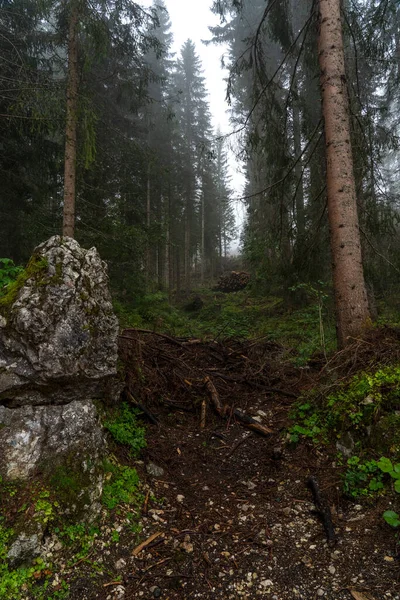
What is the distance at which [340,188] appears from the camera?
4574 millimetres

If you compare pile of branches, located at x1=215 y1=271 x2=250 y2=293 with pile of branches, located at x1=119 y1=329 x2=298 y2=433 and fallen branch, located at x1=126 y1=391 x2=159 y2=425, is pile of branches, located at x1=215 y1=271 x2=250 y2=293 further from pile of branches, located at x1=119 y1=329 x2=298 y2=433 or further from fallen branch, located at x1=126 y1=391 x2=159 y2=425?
fallen branch, located at x1=126 y1=391 x2=159 y2=425

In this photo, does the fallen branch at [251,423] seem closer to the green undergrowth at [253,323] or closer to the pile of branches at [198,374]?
the pile of branches at [198,374]

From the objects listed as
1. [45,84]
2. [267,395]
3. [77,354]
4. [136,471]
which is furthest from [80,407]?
[45,84]

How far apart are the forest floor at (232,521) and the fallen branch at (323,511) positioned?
1.2 inches

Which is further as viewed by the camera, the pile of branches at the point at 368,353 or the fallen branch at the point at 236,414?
the fallen branch at the point at 236,414

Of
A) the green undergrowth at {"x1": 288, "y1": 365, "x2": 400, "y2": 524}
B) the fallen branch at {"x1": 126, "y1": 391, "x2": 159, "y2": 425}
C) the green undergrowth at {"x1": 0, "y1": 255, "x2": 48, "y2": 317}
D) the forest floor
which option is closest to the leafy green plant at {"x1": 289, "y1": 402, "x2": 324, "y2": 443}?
the green undergrowth at {"x1": 288, "y1": 365, "x2": 400, "y2": 524}

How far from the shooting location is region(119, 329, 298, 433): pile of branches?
4465mm

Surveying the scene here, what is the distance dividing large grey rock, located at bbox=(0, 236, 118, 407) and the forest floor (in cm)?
105

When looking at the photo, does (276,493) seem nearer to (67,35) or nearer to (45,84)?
(45,84)

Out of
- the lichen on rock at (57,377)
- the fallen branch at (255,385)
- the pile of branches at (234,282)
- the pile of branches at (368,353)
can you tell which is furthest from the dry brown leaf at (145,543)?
the pile of branches at (234,282)

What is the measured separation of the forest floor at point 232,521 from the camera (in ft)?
6.86

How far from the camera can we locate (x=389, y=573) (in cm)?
197

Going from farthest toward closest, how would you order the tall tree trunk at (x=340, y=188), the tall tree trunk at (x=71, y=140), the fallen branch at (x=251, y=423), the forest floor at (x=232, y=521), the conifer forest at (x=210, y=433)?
1. the tall tree trunk at (x=71, y=140)
2. the tall tree trunk at (x=340, y=188)
3. the fallen branch at (x=251, y=423)
4. the conifer forest at (x=210, y=433)
5. the forest floor at (x=232, y=521)

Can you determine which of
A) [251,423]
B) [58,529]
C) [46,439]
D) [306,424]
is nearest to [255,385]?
[251,423]
